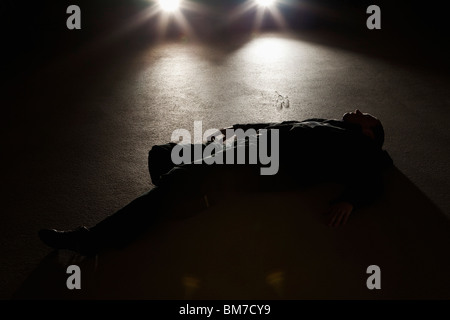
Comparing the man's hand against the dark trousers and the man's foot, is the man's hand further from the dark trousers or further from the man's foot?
the man's foot

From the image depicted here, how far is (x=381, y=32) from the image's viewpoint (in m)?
3.36

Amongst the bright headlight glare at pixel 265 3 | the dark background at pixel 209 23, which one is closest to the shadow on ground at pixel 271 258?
the dark background at pixel 209 23

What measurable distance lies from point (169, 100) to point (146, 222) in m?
1.22

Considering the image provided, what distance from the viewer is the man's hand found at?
53.9 inches

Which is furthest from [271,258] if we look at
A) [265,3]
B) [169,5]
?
[169,5]

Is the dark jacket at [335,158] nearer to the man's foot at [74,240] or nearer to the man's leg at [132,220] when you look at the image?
the man's leg at [132,220]

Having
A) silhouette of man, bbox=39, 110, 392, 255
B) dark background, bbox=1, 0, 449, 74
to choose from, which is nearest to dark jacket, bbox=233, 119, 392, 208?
silhouette of man, bbox=39, 110, 392, 255

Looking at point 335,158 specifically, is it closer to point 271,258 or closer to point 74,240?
point 271,258

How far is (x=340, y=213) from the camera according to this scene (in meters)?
1.38

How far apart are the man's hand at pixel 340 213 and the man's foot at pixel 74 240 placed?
864 mm

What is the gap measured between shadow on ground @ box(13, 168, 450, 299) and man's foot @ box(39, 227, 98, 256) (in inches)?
3.1

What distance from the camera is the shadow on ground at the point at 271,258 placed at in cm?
119
